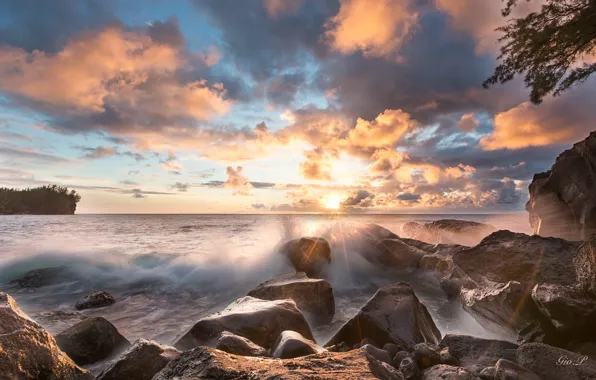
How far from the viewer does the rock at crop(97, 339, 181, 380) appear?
3340mm

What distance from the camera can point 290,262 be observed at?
1302cm

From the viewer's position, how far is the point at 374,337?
5.03 meters

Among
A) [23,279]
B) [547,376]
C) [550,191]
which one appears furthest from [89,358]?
[550,191]

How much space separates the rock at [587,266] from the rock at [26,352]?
6.73 meters

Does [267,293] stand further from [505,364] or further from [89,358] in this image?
[505,364]

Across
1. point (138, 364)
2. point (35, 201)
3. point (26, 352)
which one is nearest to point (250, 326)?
point (138, 364)

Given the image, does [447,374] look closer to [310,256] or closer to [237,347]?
[237,347]

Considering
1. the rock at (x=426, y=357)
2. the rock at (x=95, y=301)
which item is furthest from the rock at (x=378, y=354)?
the rock at (x=95, y=301)

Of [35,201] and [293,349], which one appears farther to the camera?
[35,201]

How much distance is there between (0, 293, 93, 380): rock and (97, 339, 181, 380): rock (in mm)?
309

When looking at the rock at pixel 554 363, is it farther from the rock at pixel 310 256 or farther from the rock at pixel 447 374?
the rock at pixel 310 256

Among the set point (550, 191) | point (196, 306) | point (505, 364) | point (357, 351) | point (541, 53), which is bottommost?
point (196, 306)

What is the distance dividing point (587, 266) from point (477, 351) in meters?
2.08

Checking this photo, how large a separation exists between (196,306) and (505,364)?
337 inches
